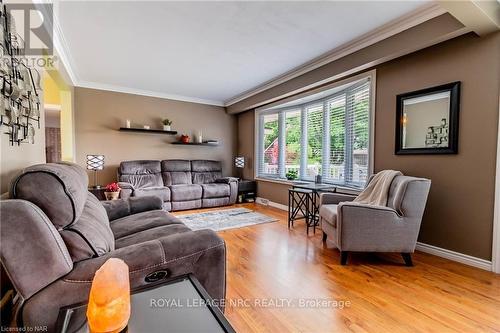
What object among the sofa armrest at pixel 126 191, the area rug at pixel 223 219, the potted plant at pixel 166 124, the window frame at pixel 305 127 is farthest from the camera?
the potted plant at pixel 166 124

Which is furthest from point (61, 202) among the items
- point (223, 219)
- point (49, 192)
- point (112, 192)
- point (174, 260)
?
point (223, 219)

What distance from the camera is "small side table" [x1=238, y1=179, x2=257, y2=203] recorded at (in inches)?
216

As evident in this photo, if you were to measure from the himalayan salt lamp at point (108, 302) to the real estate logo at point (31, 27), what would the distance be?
1682 mm

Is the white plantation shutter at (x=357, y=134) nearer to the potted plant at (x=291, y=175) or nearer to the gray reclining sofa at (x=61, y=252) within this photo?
the potted plant at (x=291, y=175)

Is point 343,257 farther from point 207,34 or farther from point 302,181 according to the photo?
point 207,34

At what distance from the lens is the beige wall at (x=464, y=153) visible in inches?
85.9

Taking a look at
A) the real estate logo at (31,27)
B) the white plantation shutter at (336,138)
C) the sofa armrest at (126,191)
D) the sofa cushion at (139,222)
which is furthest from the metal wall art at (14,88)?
the white plantation shutter at (336,138)

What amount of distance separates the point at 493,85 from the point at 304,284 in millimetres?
2438

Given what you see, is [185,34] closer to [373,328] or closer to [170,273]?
→ [170,273]

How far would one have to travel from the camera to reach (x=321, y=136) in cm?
414

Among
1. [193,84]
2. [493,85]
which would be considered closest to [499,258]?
[493,85]

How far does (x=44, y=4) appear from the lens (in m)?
2.07

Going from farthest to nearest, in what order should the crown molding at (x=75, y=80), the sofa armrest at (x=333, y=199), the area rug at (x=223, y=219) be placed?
the area rug at (x=223, y=219) < the sofa armrest at (x=333, y=199) < the crown molding at (x=75, y=80)

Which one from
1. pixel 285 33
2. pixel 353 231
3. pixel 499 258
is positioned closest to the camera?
pixel 499 258
